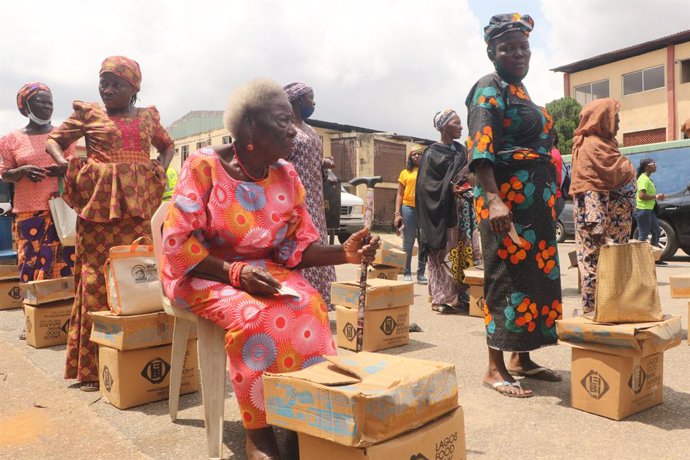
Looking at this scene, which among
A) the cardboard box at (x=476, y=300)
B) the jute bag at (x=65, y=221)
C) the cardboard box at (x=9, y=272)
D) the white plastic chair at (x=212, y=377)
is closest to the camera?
the white plastic chair at (x=212, y=377)

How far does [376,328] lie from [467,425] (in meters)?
1.74

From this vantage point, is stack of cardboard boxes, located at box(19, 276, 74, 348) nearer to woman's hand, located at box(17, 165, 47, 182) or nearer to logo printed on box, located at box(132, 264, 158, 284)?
woman's hand, located at box(17, 165, 47, 182)

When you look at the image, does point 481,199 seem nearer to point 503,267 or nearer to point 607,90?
point 503,267

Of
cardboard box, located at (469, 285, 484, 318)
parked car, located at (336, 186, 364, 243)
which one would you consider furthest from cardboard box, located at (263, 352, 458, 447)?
parked car, located at (336, 186, 364, 243)

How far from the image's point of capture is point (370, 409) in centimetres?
159

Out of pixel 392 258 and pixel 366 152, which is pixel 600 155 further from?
pixel 366 152

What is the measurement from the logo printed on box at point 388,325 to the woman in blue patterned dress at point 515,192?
1.33 m

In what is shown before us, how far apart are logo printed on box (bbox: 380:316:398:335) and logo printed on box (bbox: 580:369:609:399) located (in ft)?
5.89

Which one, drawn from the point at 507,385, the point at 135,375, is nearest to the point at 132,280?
the point at 135,375

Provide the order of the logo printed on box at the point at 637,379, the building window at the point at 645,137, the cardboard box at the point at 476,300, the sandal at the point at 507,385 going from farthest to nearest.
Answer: the building window at the point at 645,137, the cardboard box at the point at 476,300, the sandal at the point at 507,385, the logo printed on box at the point at 637,379

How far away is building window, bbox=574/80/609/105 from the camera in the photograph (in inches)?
1145

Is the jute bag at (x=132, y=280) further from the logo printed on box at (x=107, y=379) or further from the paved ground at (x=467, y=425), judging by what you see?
the paved ground at (x=467, y=425)

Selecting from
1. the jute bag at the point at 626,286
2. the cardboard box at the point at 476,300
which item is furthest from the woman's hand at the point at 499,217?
the cardboard box at the point at 476,300

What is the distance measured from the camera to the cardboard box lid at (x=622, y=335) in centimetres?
266
